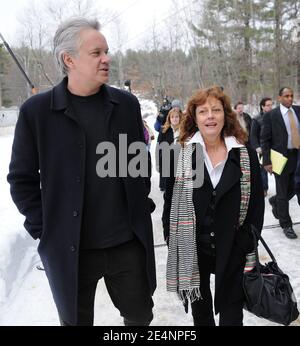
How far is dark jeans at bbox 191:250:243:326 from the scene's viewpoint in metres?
2.19

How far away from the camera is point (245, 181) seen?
2.07 metres

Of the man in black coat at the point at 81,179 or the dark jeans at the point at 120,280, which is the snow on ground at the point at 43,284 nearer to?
the dark jeans at the point at 120,280

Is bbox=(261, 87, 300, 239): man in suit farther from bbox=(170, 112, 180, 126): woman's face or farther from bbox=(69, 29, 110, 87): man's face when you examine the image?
bbox=(69, 29, 110, 87): man's face

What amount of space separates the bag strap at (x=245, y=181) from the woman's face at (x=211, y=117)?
206mm

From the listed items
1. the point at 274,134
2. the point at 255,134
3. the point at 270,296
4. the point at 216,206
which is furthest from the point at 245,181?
the point at 255,134

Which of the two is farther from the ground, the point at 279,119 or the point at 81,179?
the point at 279,119

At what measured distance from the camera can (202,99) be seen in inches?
83.0

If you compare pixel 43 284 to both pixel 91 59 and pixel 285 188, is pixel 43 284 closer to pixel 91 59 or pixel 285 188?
pixel 91 59

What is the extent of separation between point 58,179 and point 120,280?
0.68 m

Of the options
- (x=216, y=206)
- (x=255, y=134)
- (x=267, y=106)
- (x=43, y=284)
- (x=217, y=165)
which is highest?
(x=267, y=106)

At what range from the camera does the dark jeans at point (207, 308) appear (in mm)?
2188

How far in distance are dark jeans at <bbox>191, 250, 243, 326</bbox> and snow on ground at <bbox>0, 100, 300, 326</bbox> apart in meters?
0.53

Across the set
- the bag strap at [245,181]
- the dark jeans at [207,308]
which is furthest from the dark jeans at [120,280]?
the bag strap at [245,181]
